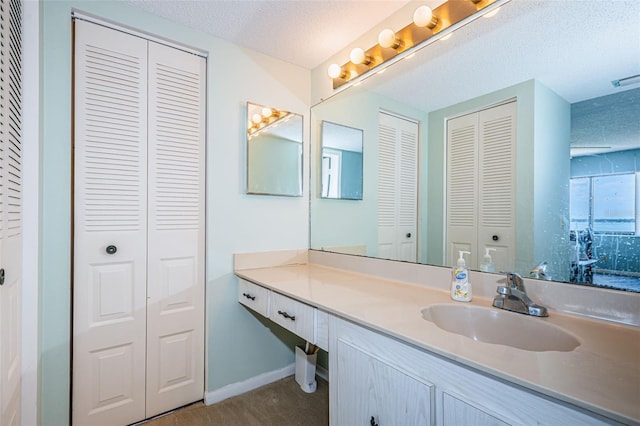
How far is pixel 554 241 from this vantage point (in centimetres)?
110

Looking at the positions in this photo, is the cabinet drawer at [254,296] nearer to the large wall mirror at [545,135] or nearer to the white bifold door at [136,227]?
the white bifold door at [136,227]

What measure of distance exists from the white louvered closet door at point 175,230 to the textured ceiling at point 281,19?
8.3 inches

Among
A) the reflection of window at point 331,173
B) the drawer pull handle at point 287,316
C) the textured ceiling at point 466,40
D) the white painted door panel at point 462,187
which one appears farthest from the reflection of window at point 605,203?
the reflection of window at point 331,173

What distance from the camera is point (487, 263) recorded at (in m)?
1.28

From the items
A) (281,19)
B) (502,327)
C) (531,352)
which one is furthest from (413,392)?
(281,19)

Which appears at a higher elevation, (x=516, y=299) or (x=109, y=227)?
(x=109, y=227)

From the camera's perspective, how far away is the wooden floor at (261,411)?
1644 millimetres

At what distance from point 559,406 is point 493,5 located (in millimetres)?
1368

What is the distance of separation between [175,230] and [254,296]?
0.59 m

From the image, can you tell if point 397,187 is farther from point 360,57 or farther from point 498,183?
point 360,57

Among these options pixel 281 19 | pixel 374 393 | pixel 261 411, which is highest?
pixel 281 19

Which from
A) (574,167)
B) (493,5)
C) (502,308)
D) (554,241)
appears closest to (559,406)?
(502,308)

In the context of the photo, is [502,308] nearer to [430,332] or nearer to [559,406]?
[430,332]

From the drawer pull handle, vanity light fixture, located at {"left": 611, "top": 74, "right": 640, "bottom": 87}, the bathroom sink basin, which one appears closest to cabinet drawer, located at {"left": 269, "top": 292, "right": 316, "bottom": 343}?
the drawer pull handle
